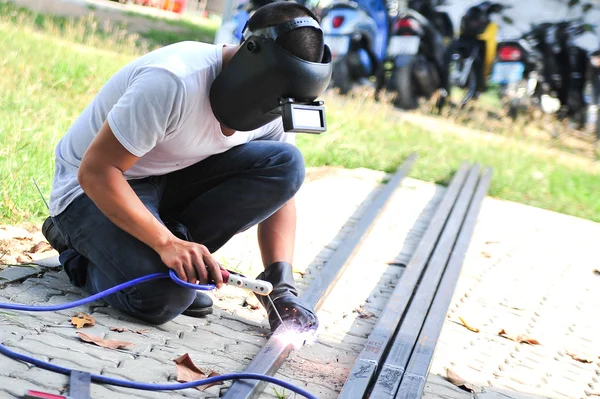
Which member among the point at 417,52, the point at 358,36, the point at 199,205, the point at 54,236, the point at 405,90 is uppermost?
the point at 199,205

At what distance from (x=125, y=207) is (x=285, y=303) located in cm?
91

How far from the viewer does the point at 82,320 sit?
12.1 ft

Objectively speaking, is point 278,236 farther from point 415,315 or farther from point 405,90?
point 405,90

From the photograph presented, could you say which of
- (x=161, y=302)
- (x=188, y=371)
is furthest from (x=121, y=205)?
(x=188, y=371)

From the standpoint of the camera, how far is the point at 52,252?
475cm

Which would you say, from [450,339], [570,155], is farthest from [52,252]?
[570,155]

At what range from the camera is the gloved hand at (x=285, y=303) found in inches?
156

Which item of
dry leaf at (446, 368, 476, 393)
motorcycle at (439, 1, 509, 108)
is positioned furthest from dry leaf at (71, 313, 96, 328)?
motorcycle at (439, 1, 509, 108)

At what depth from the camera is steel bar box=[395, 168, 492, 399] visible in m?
3.58

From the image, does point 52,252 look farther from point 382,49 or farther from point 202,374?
point 382,49

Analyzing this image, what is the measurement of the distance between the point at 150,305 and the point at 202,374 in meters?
0.49

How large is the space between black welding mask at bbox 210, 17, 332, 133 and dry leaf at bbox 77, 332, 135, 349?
101cm

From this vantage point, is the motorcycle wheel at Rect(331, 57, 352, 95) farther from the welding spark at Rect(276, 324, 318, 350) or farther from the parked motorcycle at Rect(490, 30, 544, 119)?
the welding spark at Rect(276, 324, 318, 350)

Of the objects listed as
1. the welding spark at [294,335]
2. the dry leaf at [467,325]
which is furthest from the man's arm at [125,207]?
the dry leaf at [467,325]
